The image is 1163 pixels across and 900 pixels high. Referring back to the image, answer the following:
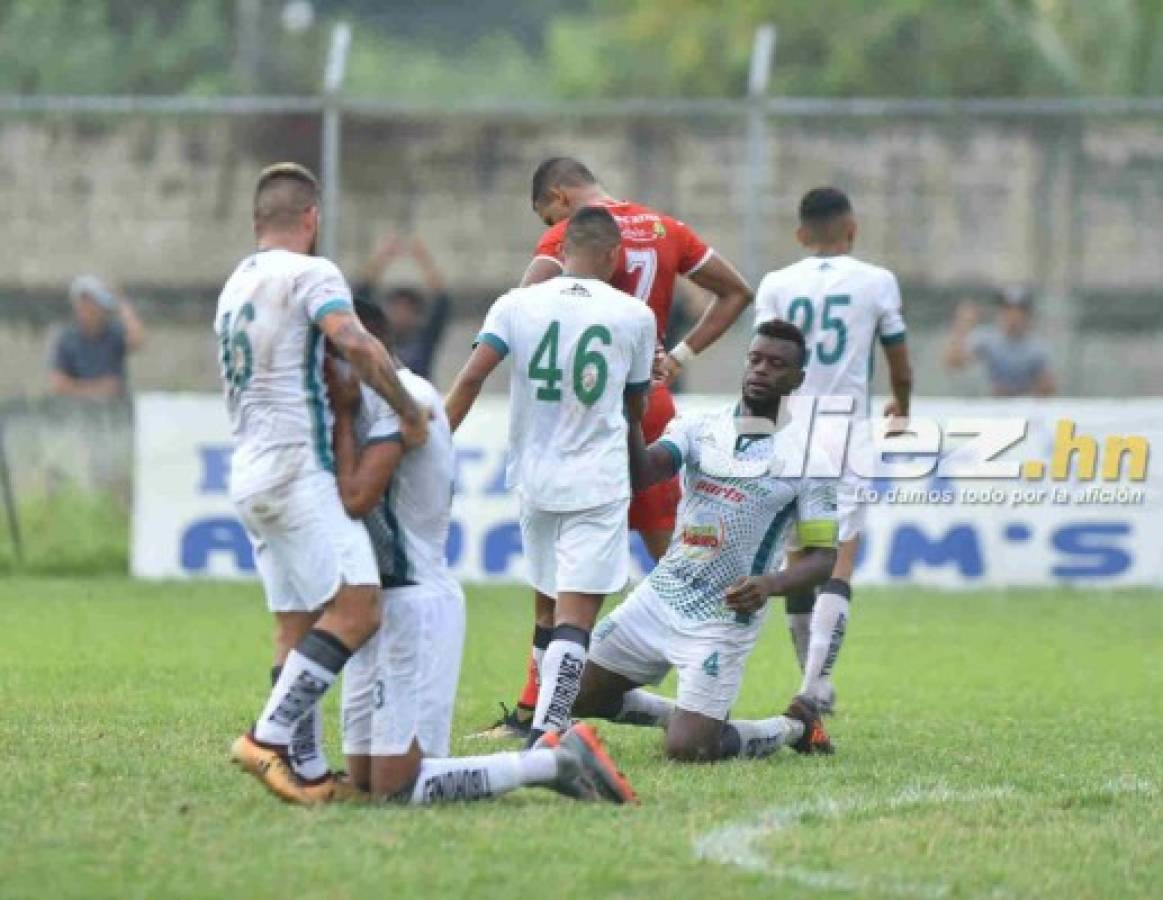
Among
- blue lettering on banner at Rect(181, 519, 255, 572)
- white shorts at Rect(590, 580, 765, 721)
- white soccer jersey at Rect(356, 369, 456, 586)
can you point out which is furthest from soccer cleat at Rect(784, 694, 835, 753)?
blue lettering on banner at Rect(181, 519, 255, 572)

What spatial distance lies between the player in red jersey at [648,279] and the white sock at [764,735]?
0.98 metres

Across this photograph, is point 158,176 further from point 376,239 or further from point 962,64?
point 962,64

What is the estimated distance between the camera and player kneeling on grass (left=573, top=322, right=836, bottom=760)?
31.7 feet

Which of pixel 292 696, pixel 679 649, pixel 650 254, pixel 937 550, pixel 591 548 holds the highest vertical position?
pixel 650 254

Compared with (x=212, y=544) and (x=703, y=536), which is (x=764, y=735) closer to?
(x=703, y=536)

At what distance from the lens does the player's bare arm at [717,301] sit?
1104cm

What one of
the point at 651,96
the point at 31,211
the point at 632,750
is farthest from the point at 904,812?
the point at 651,96

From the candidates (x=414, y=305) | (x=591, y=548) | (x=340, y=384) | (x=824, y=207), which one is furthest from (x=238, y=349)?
(x=414, y=305)

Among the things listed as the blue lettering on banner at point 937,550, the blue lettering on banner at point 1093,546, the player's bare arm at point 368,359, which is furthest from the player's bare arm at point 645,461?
the blue lettering on banner at point 1093,546

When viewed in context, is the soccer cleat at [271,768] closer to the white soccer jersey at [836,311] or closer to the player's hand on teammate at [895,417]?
the white soccer jersey at [836,311]

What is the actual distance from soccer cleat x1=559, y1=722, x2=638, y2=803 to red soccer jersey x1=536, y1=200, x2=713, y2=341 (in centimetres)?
284

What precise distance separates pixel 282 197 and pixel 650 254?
116 inches

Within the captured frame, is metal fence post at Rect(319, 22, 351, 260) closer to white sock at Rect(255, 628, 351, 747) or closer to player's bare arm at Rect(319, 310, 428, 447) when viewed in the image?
player's bare arm at Rect(319, 310, 428, 447)

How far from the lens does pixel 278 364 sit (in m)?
7.99
